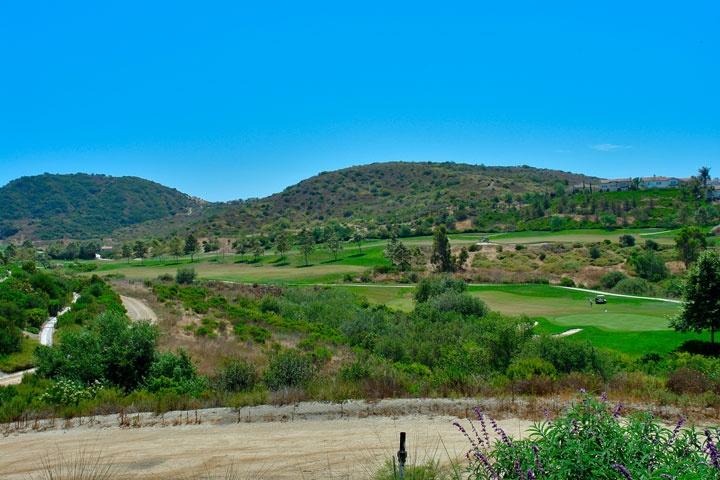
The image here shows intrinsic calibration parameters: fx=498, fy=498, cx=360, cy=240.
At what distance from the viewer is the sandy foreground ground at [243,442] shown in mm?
8852

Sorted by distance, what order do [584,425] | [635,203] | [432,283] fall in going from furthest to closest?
[635,203] → [432,283] → [584,425]

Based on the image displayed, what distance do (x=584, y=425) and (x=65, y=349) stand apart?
740 inches

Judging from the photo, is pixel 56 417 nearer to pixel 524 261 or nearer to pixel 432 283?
pixel 432 283

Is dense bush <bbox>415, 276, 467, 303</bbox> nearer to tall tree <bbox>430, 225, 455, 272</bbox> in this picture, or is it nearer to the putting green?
the putting green

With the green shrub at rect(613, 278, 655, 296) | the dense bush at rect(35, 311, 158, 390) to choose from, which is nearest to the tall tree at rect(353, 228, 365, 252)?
the green shrub at rect(613, 278, 655, 296)

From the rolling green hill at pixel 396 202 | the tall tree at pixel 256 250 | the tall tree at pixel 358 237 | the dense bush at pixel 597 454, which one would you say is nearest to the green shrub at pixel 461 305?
the dense bush at pixel 597 454

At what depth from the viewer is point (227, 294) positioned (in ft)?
181

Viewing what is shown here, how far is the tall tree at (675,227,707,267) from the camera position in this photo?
2495 inches

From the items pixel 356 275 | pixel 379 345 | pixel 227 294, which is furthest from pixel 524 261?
pixel 379 345

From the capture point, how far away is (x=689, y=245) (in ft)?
208

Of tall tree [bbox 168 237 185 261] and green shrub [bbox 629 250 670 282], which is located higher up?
tall tree [bbox 168 237 185 261]

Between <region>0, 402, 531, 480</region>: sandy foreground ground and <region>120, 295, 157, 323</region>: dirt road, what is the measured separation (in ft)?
73.2

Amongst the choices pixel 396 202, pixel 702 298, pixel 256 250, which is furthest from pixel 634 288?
pixel 396 202

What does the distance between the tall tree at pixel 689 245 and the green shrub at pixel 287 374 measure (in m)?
63.8
